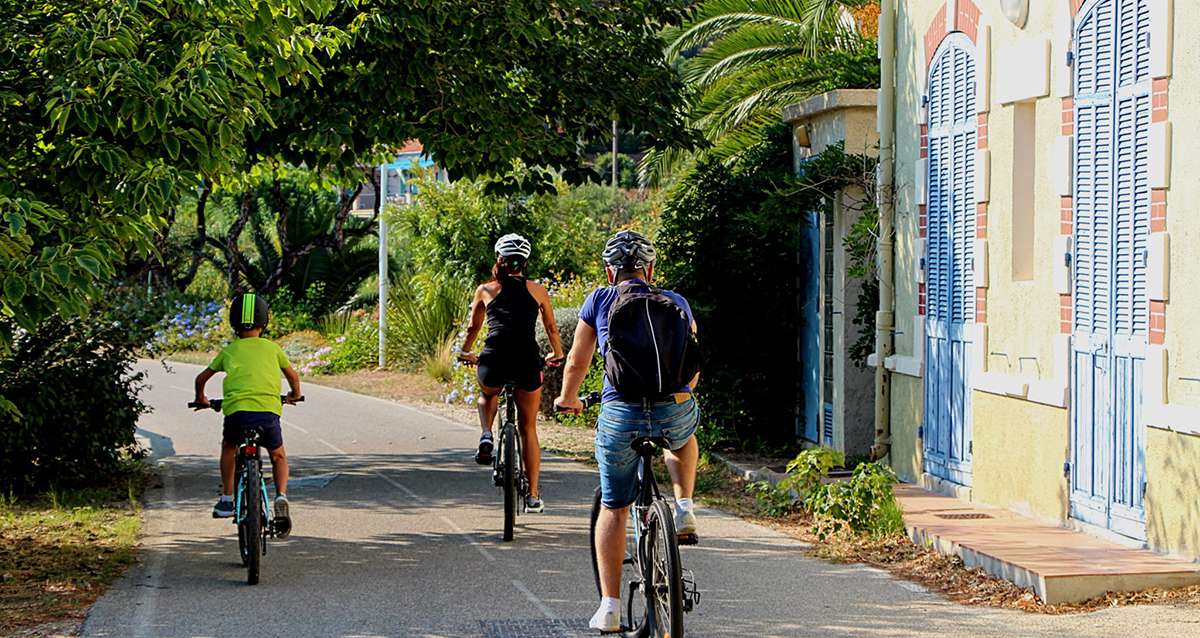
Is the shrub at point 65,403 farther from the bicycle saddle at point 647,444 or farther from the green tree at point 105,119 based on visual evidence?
the bicycle saddle at point 647,444

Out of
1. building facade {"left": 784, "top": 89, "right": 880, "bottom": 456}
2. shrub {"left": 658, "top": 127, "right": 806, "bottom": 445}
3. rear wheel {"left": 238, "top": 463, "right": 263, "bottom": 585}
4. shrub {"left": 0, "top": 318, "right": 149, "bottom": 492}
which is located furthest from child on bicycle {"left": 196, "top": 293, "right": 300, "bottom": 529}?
shrub {"left": 658, "top": 127, "right": 806, "bottom": 445}

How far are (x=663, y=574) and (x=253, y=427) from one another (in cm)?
367

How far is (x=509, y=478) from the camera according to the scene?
1045 cm

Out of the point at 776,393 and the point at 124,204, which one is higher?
the point at 124,204

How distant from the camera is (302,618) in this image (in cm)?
829

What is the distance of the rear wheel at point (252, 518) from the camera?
9141 mm

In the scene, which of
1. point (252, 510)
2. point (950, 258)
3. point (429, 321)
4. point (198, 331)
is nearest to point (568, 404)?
point (252, 510)

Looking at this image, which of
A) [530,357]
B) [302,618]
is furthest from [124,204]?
[530,357]

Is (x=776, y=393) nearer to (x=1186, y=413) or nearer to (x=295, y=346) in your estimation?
(x=1186, y=413)

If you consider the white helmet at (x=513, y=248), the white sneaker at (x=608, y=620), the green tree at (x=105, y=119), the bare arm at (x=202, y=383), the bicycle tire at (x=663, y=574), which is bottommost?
the white sneaker at (x=608, y=620)

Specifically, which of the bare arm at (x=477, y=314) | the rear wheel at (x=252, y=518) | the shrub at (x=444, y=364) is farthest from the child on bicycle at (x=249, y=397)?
the shrub at (x=444, y=364)

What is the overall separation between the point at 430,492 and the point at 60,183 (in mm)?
5490

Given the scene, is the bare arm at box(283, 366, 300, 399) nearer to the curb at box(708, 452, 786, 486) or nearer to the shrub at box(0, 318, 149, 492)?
Answer: the shrub at box(0, 318, 149, 492)

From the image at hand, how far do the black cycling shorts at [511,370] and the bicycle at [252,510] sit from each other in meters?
1.82
